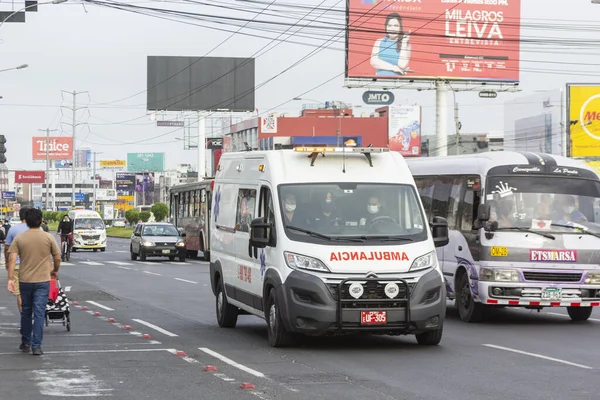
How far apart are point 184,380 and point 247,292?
447 cm

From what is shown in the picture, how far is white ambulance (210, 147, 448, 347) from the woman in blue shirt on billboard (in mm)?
49797

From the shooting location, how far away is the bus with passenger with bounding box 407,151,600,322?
716 inches

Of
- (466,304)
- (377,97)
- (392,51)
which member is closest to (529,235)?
(466,304)

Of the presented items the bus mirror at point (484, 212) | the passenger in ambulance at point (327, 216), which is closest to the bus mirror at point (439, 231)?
the passenger in ambulance at point (327, 216)

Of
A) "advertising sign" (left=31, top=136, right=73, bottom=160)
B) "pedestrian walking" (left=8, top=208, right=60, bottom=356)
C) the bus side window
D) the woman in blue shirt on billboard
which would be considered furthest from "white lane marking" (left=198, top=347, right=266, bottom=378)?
"advertising sign" (left=31, top=136, right=73, bottom=160)

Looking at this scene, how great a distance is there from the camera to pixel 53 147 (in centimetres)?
18350

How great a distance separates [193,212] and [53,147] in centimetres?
14004

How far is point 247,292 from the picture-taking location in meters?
16.0

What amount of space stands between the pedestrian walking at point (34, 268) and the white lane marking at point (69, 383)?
55.9 inches

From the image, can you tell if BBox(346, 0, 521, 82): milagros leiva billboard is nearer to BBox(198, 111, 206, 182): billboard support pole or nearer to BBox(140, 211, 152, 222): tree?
BBox(198, 111, 206, 182): billboard support pole

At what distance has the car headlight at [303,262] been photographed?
14.1 metres

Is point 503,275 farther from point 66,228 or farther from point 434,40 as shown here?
point 434,40

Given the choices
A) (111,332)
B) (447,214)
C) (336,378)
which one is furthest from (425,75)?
(336,378)

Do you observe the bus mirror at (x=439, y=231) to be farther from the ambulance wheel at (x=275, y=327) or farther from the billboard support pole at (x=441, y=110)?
the billboard support pole at (x=441, y=110)
